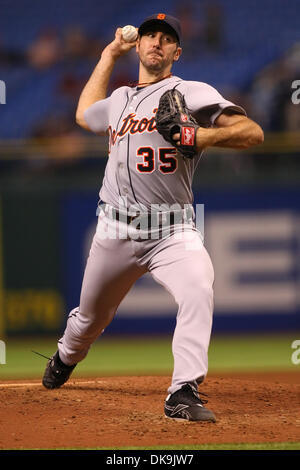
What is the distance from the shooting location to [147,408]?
438 cm

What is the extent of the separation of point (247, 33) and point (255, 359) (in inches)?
205

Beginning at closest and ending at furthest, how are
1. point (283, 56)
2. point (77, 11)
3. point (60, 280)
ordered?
1. point (60, 280)
2. point (283, 56)
3. point (77, 11)

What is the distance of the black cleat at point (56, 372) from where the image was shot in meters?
4.89

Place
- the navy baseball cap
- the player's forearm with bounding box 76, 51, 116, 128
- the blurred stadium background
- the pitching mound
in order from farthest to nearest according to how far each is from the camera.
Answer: the blurred stadium background
the player's forearm with bounding box 76, 51, 116, 128
the navy baseball cap
the pitching mound

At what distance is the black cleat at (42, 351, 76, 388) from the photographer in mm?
4887

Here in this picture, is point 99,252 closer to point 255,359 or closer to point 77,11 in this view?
point 255,359

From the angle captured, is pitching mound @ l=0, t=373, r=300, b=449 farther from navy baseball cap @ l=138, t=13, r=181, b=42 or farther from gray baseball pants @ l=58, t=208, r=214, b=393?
navy baseball cap @ l=138, t=13, r=181, b=42

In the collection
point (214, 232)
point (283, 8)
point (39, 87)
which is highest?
point (283, 8)

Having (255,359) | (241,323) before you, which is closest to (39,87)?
(241,323)

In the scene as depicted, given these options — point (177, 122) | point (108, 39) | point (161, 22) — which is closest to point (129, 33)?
point (161, 22)

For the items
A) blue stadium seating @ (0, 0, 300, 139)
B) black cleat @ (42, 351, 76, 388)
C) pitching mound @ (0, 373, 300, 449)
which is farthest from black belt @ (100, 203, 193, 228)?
blue stadium seating @ (0, 0, 300, 139)

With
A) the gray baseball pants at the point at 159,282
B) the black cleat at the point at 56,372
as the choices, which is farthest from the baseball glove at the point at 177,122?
the black cleat at the point at 56,372

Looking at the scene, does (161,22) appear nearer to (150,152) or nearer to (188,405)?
(150,152)

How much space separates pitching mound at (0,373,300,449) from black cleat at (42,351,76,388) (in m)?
0.05
